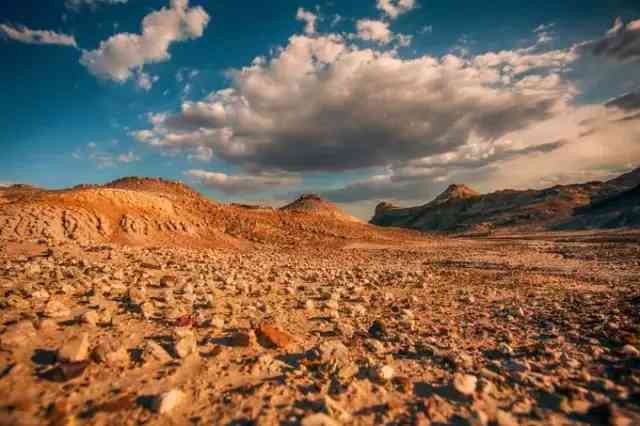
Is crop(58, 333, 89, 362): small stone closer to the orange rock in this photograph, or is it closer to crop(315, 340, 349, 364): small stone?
the orange rock

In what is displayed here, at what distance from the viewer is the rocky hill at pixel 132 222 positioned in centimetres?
1878

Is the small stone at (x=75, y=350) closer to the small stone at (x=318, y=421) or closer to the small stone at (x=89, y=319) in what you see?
A: the small stone at (x=89, y=319)

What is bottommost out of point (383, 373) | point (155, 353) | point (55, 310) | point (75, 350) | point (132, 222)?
point (383, 373)

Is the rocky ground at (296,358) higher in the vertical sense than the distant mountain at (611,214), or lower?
higher

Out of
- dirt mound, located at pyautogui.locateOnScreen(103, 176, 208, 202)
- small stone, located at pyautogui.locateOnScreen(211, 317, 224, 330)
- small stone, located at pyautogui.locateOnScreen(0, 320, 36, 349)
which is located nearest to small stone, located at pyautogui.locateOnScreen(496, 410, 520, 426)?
small stone, located at pyautogui.locateOnScreen(211, 317, 224, 330)

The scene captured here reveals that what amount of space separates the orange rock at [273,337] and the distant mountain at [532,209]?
8914 cm

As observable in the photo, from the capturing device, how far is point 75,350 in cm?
398

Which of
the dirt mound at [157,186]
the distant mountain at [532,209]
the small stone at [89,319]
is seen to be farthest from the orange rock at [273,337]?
the distant mountain at [532,209]

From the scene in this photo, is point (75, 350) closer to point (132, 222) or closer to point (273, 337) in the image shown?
point (273, 337)

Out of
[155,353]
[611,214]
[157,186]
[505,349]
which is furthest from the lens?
[611,214]

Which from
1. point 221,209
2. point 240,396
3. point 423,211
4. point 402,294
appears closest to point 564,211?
point 423,211

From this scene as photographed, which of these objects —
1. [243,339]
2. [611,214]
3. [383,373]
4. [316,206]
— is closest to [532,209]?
[611,214]

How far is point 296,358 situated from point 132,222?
76.6ft

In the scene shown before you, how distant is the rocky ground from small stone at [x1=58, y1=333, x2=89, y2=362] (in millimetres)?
16
